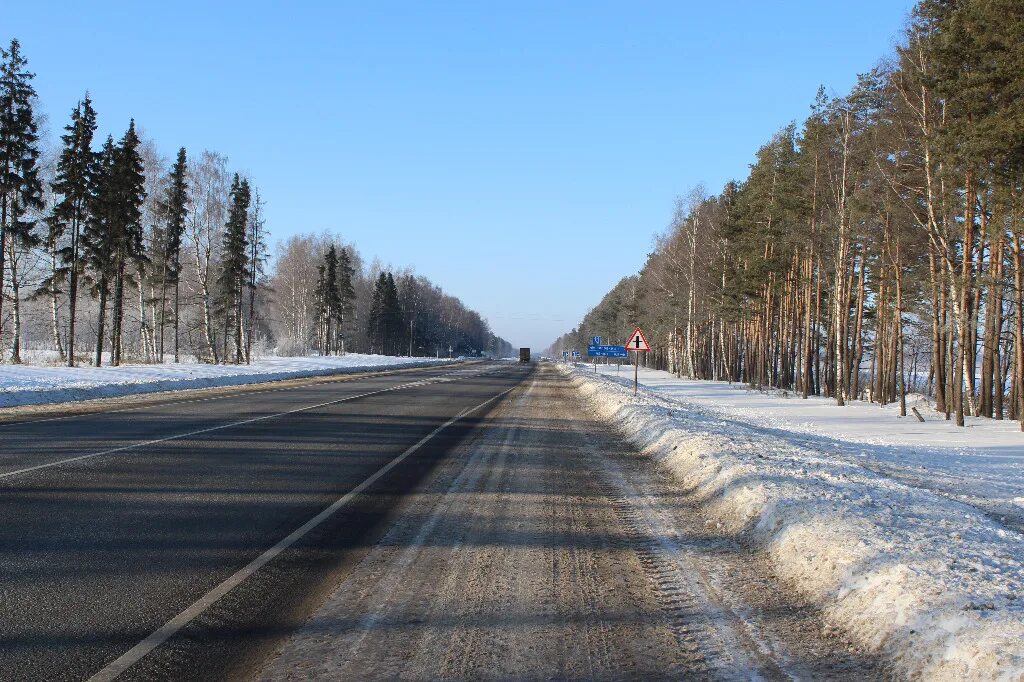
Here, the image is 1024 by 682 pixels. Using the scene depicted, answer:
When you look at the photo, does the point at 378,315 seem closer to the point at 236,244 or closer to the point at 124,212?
the point at 236,244

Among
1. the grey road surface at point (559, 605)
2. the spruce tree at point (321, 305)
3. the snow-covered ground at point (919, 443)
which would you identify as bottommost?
the snow-covered ground at point (919, 443)

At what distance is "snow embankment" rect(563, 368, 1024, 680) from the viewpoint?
12.2 feet

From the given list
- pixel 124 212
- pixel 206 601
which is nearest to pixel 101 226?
pixel 124 212

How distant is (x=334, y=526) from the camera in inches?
252

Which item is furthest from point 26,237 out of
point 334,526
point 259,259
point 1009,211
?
point 1009,211

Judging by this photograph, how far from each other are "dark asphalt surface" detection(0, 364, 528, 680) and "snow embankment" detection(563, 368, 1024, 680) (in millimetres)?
3487

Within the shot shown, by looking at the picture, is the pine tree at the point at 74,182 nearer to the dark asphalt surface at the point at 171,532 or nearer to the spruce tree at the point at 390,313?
the dark asphalt surface at the point at 171,532

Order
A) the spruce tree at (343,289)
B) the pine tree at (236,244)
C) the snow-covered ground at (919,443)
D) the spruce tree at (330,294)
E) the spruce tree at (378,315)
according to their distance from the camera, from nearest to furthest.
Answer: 1. the snow-covered ground at (919,443)
2. the pine tree at (236,244)
3. the spruce tree at (330,294)
4. the spruce tree at (343,289)
5. the spruce tree at (378,315)

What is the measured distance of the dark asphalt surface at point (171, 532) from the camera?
151 inches

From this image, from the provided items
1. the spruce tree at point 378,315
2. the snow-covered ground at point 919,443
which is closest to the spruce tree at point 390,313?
the spruce tree at point 378,315

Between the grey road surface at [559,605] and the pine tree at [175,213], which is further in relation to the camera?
the pine tree at [175,213]

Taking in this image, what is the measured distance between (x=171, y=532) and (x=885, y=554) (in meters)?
5.78

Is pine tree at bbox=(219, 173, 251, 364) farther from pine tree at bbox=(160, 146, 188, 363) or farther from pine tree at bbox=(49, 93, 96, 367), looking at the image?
pine tree at bbox=(49, 93, 96, 367)

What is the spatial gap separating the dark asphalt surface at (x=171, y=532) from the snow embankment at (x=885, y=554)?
3.49 meters
